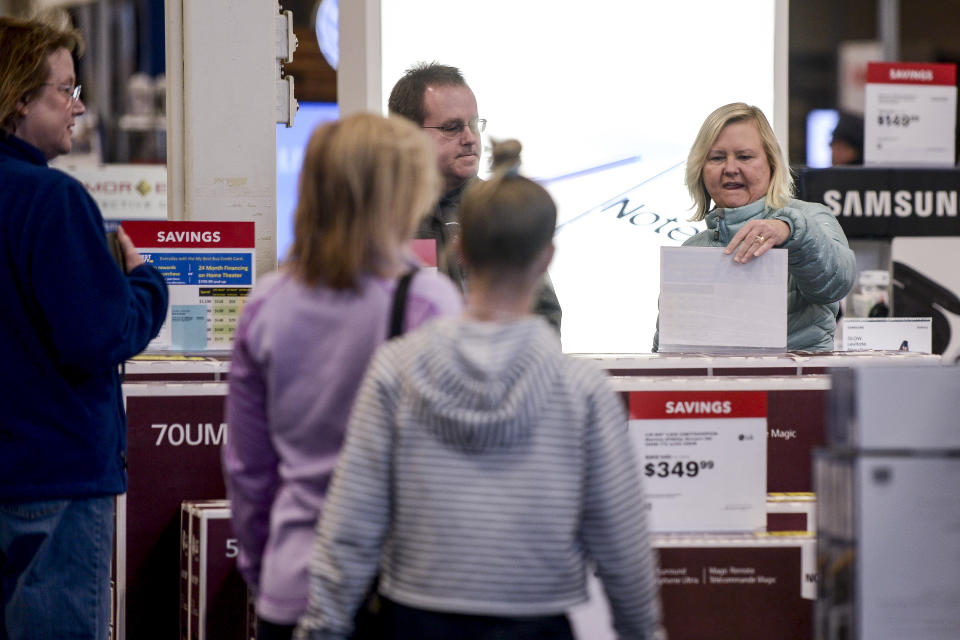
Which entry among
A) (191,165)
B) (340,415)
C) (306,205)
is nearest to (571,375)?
(340,415)

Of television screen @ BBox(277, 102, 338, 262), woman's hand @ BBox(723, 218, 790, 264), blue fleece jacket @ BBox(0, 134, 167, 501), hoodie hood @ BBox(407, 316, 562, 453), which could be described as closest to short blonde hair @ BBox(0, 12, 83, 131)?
blue fleece jacket @ BBox(0, 134, 167, 501)

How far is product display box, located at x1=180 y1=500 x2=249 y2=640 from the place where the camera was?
255 cm

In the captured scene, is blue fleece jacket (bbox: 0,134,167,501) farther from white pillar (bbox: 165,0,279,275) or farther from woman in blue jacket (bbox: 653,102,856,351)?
woman in blue jacket (bbox: 653,102,856,351)

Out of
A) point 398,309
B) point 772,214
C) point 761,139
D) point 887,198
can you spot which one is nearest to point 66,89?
point 398,309

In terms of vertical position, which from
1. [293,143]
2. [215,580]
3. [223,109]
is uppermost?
[293,143]

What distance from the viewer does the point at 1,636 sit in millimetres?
2135

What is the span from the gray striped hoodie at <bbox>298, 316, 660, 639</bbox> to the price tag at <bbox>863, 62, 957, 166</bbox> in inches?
147

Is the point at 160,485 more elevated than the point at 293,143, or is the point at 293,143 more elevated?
the point at 293,143

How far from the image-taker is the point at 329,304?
5.51 feet

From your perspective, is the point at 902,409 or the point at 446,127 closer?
the point at 902,409

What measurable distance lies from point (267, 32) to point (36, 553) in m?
1.73

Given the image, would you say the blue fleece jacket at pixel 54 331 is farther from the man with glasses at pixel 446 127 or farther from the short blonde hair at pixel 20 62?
the man with glasses at pixel 446 127

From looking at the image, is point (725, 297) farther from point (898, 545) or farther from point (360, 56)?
point (360, 56)

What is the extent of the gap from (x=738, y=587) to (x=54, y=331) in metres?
1.42
